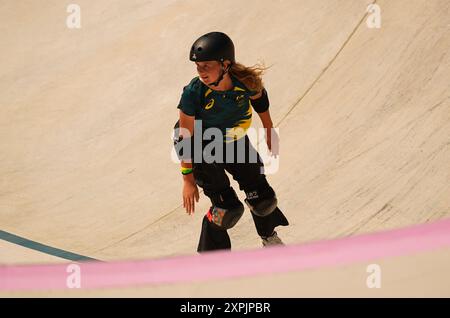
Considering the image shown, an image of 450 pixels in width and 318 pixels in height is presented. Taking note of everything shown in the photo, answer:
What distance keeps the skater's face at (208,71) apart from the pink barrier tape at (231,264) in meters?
1.25

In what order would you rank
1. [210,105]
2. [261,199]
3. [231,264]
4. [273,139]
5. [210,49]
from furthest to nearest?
[273,139], [261,199], [210,105], [210,49], [231,264]

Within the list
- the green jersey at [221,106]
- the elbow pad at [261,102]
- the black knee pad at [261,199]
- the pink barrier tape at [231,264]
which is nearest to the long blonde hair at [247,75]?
the green jersey at [221,106]

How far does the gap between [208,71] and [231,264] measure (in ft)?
4.58

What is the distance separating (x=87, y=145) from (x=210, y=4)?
248 cm

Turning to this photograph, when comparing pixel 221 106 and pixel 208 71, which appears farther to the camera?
pixel 221 106

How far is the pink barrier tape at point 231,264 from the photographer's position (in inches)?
106

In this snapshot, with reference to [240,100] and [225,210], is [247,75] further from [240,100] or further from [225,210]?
[225,210]

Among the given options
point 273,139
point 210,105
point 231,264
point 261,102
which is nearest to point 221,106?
point 210,105

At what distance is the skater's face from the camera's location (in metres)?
3.73

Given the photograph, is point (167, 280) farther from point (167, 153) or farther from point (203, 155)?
point (167, 153)

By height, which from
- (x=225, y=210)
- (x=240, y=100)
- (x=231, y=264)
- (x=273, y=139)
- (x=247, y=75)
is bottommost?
(x=231, y=264)

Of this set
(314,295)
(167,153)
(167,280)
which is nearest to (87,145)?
(167,153)

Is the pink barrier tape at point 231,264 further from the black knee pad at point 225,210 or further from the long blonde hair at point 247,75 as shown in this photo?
the long blonde hair at point 247,75

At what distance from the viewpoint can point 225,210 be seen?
3.96 m
